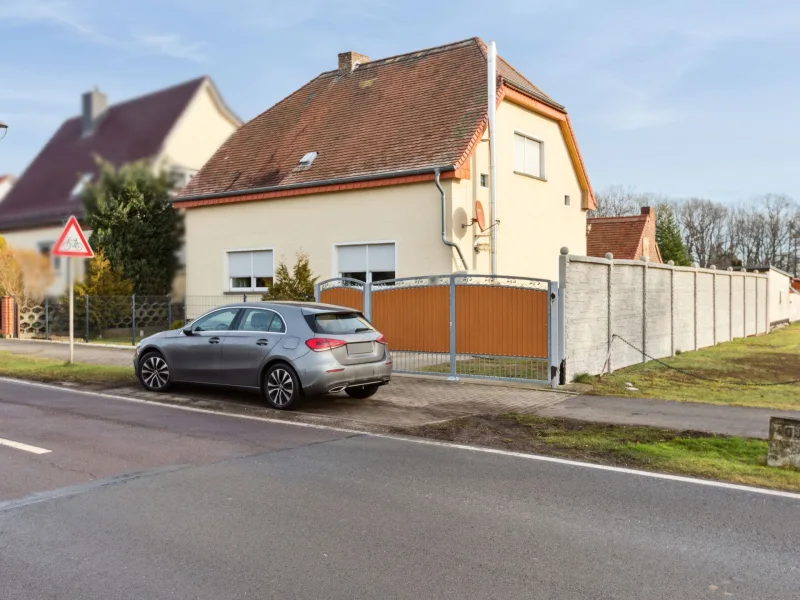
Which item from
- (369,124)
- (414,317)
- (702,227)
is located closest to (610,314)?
(414,317)

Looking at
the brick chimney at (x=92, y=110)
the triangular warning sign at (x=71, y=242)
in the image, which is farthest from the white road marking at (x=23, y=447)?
the brick chimney at (x=92, y=110)

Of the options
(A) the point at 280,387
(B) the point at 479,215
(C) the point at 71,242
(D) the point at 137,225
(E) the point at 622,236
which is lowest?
(A) the point at 280,387

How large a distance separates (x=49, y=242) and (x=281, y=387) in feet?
72.7

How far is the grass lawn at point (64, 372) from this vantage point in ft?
42.8

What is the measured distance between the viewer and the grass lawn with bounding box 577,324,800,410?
11.6 m

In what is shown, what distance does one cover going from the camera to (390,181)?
1877 cm

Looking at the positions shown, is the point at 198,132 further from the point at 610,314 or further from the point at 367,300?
the point at 610,314

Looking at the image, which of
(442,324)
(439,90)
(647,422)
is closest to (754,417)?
(647,422)

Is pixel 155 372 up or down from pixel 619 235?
down

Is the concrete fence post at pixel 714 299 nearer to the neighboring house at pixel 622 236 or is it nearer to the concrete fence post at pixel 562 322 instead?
the concrete fence post at pixel 562 322

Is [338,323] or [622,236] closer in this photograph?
[338,323]

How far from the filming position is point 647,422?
921 centimetres

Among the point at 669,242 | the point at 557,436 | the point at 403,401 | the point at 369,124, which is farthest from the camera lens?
the point at 669,242

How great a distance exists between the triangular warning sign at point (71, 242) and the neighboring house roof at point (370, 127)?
285 inches
